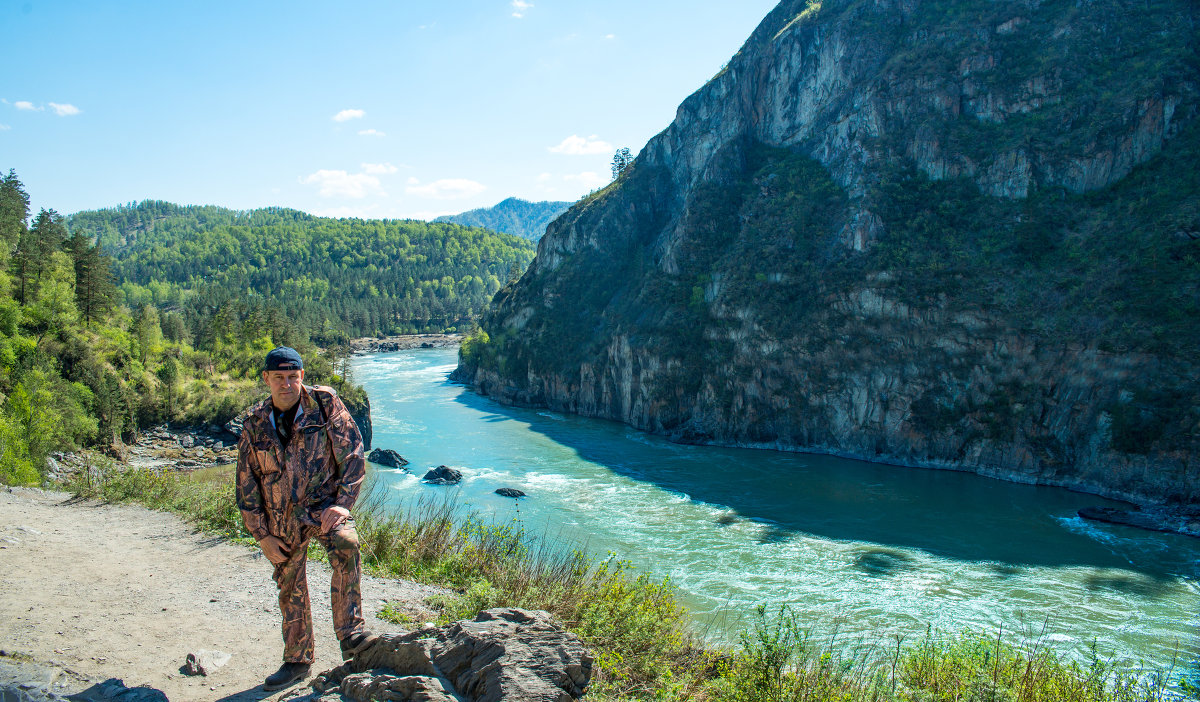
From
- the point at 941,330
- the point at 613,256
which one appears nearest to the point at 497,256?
the point at 613,256

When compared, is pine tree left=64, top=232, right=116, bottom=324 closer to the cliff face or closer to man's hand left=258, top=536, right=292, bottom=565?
the cliff face

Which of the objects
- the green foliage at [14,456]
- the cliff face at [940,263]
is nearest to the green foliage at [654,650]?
the green foliage at [14,456]

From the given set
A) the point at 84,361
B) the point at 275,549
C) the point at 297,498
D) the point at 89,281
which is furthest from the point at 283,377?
the point at 89,281

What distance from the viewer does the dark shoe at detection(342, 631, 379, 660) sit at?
189 inches

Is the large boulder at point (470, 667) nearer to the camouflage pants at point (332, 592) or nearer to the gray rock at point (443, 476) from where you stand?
the camouflage pants at point (332, 592)

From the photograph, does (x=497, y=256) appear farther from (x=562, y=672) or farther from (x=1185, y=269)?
(x=562, y=672)

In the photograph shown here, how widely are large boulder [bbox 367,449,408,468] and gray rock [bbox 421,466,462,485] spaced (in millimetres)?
3079

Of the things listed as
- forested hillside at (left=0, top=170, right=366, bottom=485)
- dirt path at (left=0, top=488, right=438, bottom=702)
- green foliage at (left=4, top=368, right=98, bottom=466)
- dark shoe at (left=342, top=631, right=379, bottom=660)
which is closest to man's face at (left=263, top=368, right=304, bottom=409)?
A: dark shoe at (left=342, top=631, right=379, bottom=660)

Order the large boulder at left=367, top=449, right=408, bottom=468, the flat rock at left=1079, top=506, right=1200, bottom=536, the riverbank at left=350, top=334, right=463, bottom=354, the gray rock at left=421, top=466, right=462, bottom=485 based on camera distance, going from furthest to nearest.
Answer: the riverbank at left=350, top=334, right=463, bottom=354
the large boulder at left=367, top=449, right=408, bottom=468
the gray rock at left=421, top=466, right=462, bottom=485
the flat rock at left=1079, top=506, right=1200, bottom=536

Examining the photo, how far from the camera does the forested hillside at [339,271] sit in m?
115

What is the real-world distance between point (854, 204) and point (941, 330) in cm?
1232

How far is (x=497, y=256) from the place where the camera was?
180m

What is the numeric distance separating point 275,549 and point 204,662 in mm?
1312

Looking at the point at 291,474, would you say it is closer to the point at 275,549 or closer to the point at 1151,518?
the point at 275,549
